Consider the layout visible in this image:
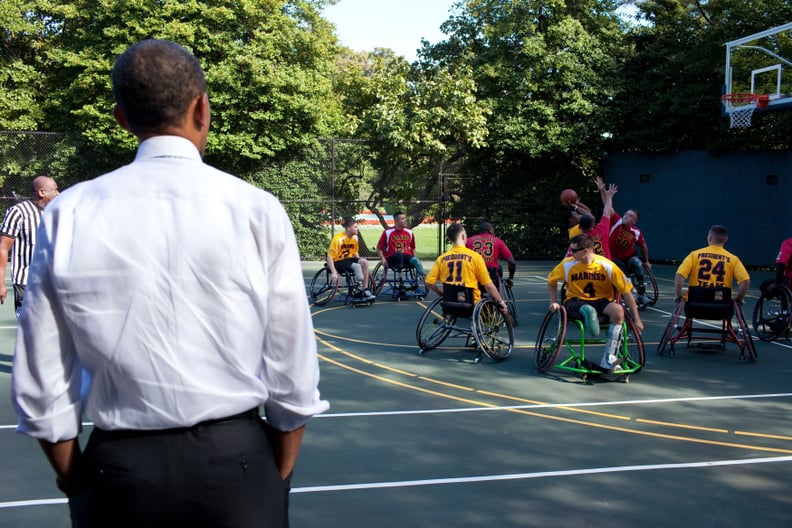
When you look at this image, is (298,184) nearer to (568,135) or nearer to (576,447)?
(568,135)

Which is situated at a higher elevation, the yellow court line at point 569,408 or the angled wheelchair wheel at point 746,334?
the angled wheelchair wheel at point 746,334

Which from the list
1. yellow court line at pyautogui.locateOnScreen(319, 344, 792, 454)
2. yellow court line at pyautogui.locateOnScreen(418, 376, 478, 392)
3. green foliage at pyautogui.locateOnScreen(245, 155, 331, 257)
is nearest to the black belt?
yellow court line at pyautogui.locateOnScreen(319, 344, 792, 454)

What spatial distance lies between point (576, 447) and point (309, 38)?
1773cm

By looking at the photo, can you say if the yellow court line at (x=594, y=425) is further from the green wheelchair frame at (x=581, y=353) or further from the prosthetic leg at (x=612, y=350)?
the prosthetic leg at (x=612, y=350)

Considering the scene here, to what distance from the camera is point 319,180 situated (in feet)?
64.3

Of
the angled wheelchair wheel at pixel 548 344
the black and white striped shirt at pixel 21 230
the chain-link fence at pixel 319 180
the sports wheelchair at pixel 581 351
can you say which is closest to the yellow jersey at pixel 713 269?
the sports wheelchair at pixel 581 351

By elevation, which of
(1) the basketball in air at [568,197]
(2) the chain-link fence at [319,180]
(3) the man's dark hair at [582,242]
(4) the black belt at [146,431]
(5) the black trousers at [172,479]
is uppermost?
(2) the chain-link fence at [319,180]

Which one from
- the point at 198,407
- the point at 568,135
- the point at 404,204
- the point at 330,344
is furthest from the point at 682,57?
the point at 198,407

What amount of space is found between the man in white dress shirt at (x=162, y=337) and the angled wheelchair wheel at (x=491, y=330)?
636 centimetres

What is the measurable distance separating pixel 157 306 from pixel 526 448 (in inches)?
157

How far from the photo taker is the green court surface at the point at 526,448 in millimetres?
4004

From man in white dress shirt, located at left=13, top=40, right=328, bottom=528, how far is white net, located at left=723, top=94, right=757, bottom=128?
52.0ft

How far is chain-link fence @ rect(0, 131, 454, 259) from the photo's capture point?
1786cm

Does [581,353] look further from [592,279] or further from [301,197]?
[301,197]
